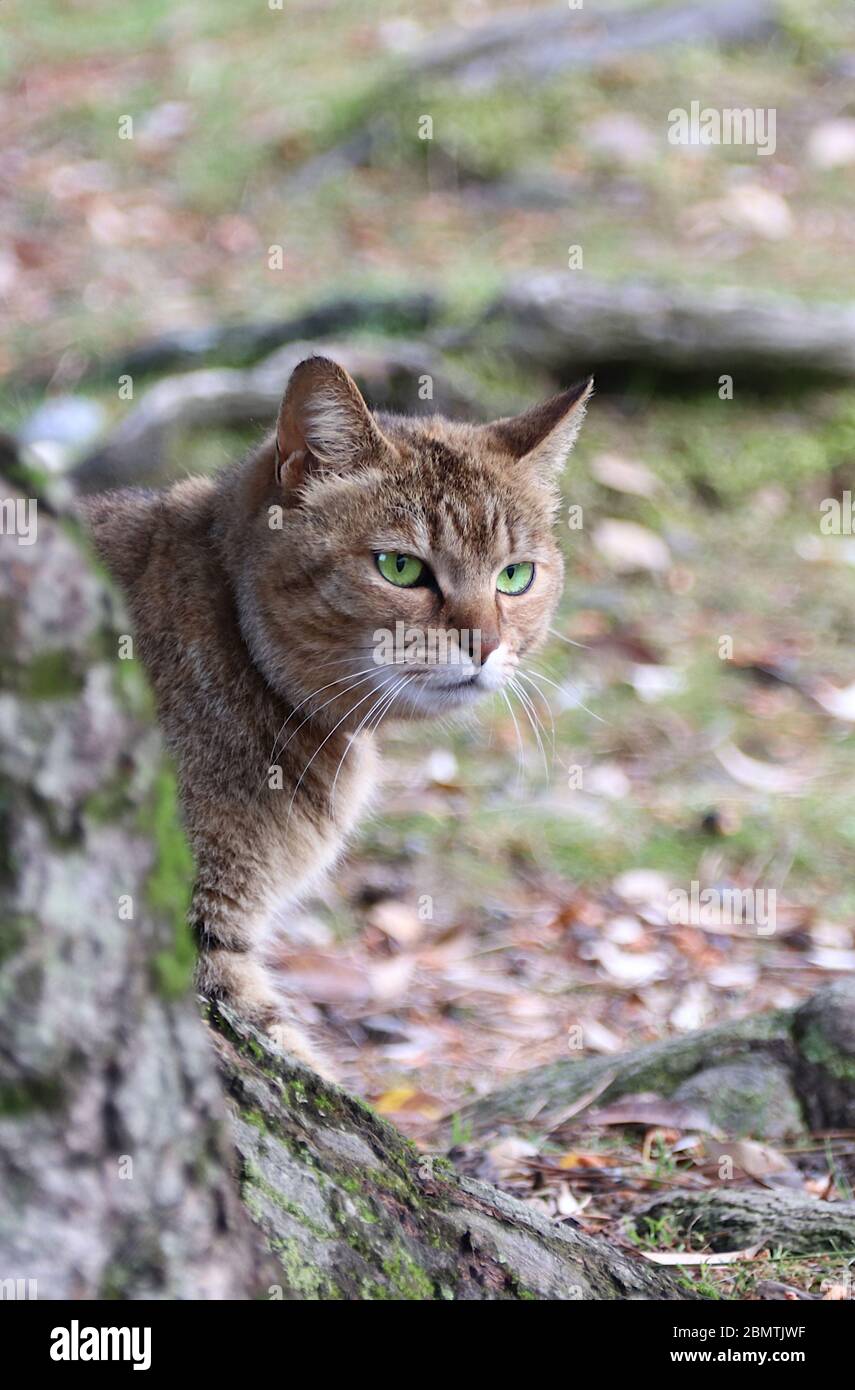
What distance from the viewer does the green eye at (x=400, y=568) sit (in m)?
3.40

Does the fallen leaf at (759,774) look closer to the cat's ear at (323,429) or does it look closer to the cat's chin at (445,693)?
the cat's chin at (445,693)

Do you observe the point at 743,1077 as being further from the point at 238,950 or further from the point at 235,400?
the point at 235,400

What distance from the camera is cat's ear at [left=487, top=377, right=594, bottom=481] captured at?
3672 millimetres

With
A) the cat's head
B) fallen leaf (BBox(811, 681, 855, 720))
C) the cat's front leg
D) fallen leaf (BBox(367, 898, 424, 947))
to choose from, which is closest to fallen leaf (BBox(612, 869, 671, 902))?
fallen leaf (BBox(367, 898, 424, 947))

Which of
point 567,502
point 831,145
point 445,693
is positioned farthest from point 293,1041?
point 831,145

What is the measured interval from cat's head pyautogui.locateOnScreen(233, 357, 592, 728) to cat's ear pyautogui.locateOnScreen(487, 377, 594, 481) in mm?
245

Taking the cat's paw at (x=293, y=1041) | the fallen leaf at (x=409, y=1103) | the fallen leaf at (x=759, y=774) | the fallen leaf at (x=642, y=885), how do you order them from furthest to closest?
1. the fallen leaf at (x=759, y=774)
2. the fallen leaf at (x=642, y=885)
3. the fallen leaf at (x=409, y=1103)
4. the cat's paw at (x=293, y=1041)

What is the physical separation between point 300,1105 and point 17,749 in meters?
1.01

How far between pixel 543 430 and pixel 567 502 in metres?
2.88

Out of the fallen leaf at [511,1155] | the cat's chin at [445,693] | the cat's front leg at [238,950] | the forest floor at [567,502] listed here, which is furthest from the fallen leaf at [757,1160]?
the cat's chin at [445,693]

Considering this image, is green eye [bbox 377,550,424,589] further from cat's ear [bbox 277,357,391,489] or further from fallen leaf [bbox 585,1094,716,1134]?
fallen leaf [bbox 585,1094,716,1134]

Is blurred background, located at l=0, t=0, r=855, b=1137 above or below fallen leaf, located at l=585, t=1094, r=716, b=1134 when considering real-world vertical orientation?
above

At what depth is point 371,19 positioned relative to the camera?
10766 mm

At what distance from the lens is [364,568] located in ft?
11.1
